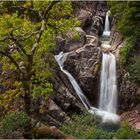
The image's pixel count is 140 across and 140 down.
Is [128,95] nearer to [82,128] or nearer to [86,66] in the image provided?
[86,66]

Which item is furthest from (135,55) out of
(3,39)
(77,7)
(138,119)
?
(3,39)

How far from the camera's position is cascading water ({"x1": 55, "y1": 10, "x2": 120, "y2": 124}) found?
2339 cm

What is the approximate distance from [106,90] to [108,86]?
12.4 inches

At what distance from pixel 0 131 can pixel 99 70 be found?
40.9ft

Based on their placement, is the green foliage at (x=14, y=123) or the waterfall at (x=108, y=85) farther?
the waterfall at (x=108, y=85)

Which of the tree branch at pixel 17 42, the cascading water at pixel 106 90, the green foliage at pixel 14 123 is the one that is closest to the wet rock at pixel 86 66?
the cascading water at pixel 106 90

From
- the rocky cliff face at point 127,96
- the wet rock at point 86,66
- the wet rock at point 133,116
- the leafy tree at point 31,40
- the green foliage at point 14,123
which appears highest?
the leafy tree at point 31,40

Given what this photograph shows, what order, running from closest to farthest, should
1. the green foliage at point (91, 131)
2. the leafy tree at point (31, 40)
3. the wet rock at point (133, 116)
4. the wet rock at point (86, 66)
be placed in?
the green foliage at point (91, 131)
the leafy tree at point (31, 40)
the wet rock at point (133, 116)
the wet rock at point (86, 66)

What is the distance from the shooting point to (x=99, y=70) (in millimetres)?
24844

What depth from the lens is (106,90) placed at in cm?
2462

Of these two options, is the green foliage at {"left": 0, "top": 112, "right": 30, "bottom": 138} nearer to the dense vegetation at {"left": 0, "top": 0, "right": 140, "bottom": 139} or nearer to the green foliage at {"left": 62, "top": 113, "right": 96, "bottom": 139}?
the dense vegetation at {"left": 0, "top": 0, "right": 140, "bottom": 139}

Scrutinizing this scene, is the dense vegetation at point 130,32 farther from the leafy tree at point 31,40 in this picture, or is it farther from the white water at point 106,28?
the leafy tree at point 31,40

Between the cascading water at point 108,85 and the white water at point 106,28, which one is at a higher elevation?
the white water at point 106,28

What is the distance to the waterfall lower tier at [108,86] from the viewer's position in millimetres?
24250
